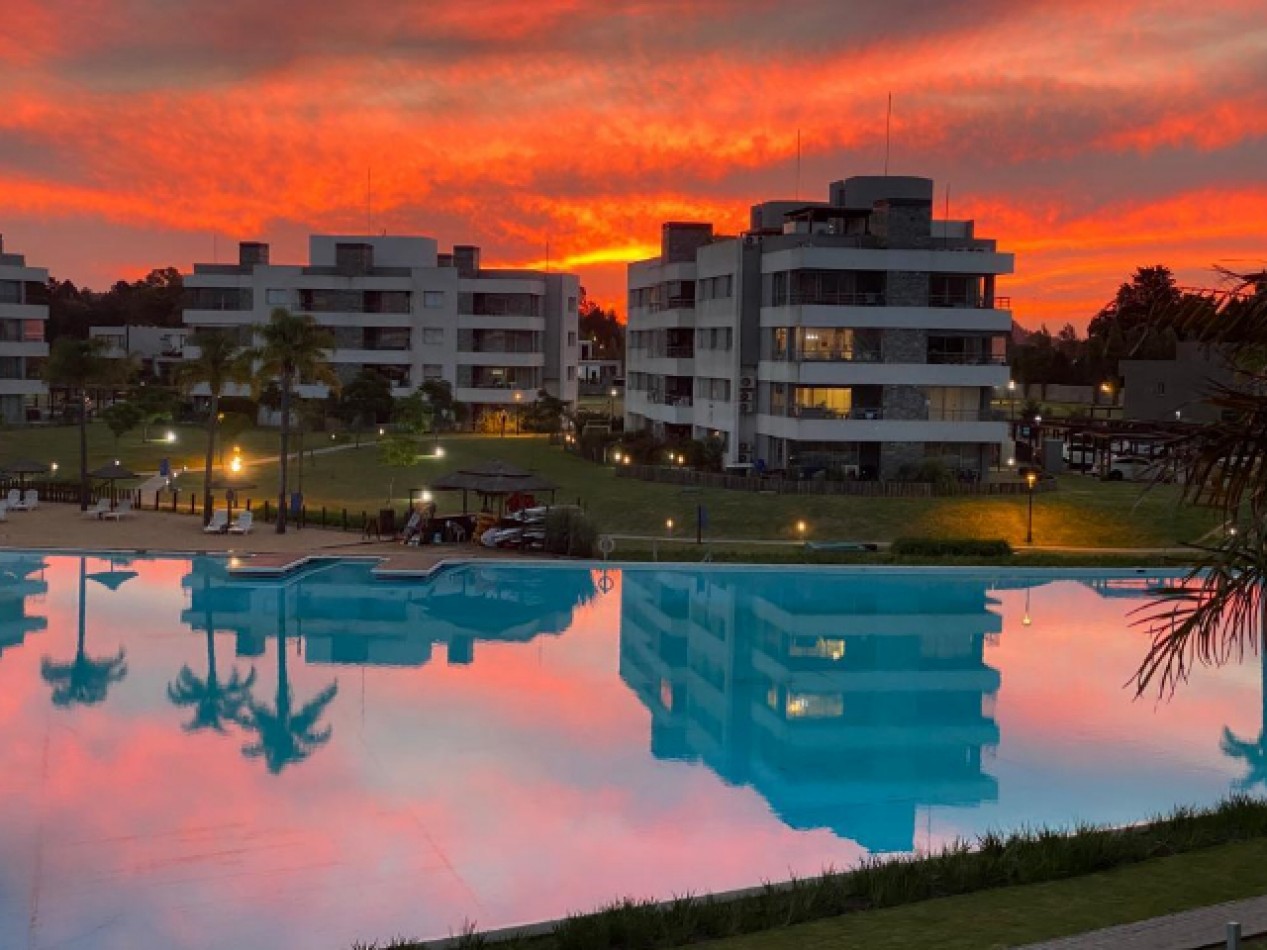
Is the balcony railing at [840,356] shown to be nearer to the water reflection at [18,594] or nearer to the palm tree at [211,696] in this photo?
the water reflection at [18,594]

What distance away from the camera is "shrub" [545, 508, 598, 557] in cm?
4028

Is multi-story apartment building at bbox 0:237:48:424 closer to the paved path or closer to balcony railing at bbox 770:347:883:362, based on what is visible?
balcony railing at bbox 770:347:883:362

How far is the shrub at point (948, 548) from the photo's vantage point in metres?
40.5

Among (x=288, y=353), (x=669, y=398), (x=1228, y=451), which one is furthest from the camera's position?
(x=669, y=398)

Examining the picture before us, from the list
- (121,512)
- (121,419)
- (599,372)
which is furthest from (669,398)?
(599,372)

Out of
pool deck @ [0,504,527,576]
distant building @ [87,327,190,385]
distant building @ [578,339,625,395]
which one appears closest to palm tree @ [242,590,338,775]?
pool deck @ [0,504,527,576]

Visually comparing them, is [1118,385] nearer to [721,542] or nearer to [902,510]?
[902,510]

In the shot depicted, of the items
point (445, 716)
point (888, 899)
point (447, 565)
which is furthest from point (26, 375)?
point (888, 899)

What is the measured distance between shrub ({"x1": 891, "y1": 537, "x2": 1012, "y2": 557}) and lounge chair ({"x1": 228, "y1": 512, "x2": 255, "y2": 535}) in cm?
1972

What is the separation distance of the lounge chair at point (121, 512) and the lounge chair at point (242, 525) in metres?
4.61

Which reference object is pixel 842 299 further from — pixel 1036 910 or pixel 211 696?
pixel 1036 910

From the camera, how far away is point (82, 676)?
1046 inches

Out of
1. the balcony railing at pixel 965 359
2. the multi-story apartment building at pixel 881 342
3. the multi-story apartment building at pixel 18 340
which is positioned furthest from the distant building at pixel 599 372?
the balcony railing at pixel 965 359

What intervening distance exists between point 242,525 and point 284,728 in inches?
814
